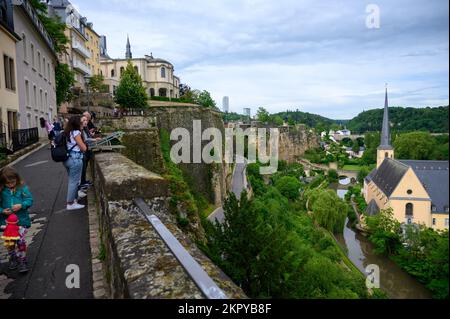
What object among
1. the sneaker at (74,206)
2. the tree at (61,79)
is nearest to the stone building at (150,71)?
the tree at (61,79)

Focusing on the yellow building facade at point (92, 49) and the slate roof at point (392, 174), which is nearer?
the slate roof at point (392, 174)

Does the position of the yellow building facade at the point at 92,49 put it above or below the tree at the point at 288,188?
above

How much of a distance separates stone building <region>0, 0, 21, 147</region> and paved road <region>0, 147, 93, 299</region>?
9.24 m

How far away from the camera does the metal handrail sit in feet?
6.72

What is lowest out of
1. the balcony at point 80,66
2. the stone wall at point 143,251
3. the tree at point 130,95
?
the stone wall at point 143,251

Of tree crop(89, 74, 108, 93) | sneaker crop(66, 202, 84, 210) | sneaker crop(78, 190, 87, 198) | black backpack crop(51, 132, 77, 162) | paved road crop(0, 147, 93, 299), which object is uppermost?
tree crop(89, 74, 108, 93)

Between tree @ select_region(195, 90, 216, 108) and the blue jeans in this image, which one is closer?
the blue jeans

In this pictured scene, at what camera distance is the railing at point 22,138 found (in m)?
15.4

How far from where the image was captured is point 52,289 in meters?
3.98

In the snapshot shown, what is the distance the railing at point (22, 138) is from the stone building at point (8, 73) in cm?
32

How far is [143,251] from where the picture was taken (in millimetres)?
2930

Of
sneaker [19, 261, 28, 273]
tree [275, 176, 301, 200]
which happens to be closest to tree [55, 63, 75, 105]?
sneaker [19, 261, 28, 273]

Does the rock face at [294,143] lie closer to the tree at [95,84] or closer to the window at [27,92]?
the tree at [95,84]

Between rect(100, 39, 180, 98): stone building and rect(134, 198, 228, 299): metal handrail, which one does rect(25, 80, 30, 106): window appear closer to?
rect(134, 198, 228, 299): metal handrail
